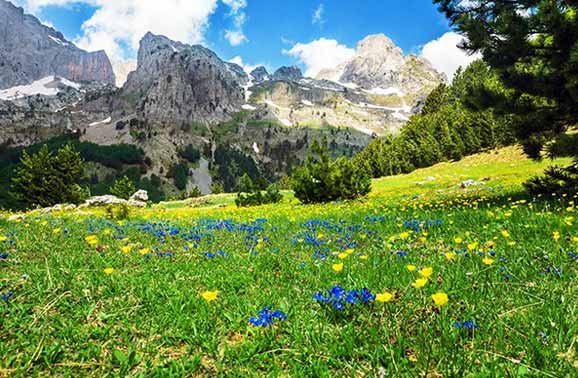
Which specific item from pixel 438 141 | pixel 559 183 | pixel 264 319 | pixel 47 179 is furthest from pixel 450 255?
pixel 47 179

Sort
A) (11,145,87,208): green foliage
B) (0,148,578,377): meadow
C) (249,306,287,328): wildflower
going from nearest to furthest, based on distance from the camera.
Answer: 1. (0,148,578,377): meadow
2. (249,306,287,328): wildflower
3. (11,145,87,208): green foliage

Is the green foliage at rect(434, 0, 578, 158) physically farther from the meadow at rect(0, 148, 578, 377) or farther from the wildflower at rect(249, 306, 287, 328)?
the wildflower at rect(249, 306, 287, 328)

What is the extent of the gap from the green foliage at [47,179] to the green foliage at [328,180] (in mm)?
58711

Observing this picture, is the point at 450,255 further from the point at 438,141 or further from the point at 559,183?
the point at 438,141

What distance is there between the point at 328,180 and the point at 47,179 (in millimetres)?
66038

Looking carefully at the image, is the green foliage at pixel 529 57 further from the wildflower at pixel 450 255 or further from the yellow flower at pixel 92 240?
the yellow flower at pixel 92 240

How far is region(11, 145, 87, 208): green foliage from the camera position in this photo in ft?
213

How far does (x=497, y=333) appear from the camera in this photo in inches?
105

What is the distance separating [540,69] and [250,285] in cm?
1168

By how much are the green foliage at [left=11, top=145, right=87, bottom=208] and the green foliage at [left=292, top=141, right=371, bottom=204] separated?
58711mm

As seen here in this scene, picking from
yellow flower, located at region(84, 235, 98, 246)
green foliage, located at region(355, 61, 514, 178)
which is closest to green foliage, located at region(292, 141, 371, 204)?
yellow flower, located at region(84, 235, 98, 246)

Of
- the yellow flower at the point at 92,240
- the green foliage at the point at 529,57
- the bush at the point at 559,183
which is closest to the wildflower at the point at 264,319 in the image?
the yellow flower at the point at 92,240

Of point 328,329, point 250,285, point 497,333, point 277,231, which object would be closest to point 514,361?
point 497,333

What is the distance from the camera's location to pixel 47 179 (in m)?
67.5
